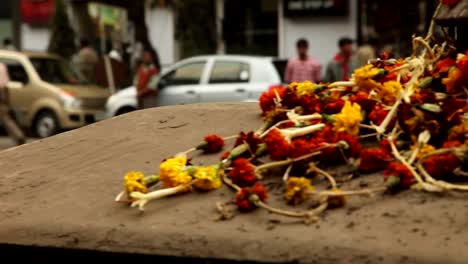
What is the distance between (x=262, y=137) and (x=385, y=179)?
42 centimetres

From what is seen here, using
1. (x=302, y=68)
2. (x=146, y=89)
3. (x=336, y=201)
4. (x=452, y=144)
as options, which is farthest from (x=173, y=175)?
(x=146, y=89)

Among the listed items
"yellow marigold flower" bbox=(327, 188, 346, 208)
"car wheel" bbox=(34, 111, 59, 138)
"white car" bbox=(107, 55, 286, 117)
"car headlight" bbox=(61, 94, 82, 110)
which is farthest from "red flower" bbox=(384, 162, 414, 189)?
"car wheel" bbox=(34, 111, 59, 138)

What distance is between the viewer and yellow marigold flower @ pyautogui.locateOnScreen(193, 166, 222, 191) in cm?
224

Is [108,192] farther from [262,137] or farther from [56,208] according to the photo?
[262,137]

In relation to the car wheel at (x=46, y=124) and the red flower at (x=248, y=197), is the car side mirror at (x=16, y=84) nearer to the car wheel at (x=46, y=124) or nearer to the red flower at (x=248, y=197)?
the car wheel at (x=46, y=124)

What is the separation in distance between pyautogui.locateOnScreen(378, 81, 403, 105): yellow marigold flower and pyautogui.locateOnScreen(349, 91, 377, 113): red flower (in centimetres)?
3

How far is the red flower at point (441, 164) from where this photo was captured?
6.81 ft

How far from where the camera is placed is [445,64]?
246 cm

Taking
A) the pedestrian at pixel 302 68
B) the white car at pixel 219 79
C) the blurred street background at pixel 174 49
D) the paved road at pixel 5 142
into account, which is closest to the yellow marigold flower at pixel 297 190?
the blurred street background at pixel 174 49

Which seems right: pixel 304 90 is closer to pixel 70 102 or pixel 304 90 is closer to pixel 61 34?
pixel 70 102

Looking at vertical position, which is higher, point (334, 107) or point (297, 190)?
point (334, 107)

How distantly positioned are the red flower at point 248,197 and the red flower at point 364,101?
16.7 inches

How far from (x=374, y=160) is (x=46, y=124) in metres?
14.9

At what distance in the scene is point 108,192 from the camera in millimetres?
2389
